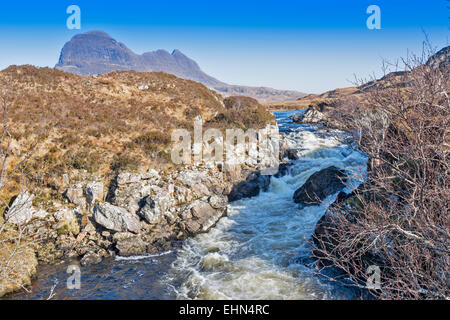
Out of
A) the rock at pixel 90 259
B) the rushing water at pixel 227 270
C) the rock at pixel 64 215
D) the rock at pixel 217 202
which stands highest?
the rock at pixel 64 215

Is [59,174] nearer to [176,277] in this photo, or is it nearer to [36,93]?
[176,277]

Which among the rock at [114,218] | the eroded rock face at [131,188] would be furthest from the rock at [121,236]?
the eroded rock face at [131,188]

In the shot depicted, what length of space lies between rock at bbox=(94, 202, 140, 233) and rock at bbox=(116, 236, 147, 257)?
605 mm

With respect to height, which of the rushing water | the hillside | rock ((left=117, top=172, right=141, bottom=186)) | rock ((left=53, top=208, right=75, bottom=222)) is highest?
the hillside

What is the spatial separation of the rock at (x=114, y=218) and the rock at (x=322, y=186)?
957cm

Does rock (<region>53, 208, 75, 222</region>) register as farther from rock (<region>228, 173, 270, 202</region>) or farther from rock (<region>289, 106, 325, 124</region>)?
rock (<region>289, 106, 325, 124</region>)

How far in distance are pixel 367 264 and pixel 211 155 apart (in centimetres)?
1196

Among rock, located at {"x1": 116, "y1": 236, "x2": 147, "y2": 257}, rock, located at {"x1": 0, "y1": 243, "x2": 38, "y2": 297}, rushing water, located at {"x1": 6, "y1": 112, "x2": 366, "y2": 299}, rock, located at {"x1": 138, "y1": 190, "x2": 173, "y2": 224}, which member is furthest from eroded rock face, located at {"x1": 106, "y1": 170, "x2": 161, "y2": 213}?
rock, located at {"x1": 0, "y1": 243, "x2": 38, "y2": 297}

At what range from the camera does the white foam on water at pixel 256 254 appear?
8.63 metres

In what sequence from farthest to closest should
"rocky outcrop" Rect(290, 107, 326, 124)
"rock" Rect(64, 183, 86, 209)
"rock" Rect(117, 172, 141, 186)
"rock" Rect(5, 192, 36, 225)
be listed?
"rocky outcrop" Rect(290, 107, 326, 124)
"rock" Rect(117, 172, 141, 186)
"rock" Rect(64, 183, 86, 209)
"rock" Rect(5, 192, 36, 225)

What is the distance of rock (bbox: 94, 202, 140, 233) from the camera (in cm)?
1169

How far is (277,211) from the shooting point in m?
15.1

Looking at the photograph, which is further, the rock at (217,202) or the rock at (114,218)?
the rock at (217,202)

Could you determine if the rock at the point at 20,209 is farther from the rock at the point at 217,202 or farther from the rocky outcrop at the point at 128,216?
the rock at the point at 217,202
